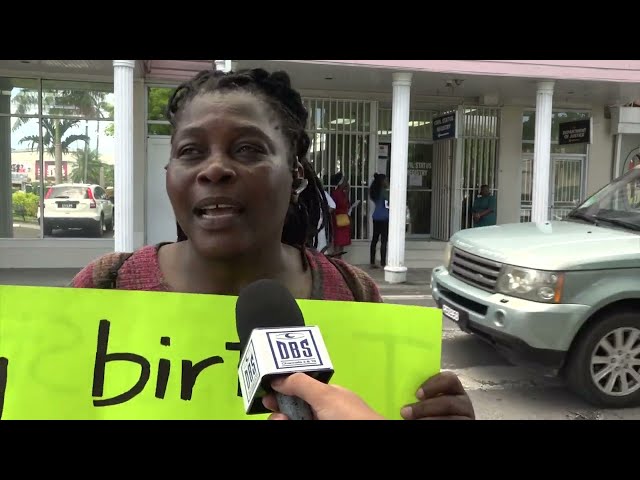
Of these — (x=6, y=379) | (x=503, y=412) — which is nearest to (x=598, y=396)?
(x=503, y=412)

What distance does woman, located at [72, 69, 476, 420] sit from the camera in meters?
1.48

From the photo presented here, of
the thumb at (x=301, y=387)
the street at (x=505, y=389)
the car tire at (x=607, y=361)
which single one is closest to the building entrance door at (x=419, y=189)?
the street at (x=505, y=389)

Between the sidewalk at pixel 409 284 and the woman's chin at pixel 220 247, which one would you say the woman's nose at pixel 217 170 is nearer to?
the woman's chin at pixel 220 247

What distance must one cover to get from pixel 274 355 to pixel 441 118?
1096 centimetres

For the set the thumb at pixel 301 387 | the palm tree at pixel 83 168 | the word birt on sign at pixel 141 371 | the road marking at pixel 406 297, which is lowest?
the road marking at pixel 406 297

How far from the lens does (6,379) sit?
4.77 feet

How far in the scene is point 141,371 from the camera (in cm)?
148

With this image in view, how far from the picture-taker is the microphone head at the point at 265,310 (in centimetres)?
122

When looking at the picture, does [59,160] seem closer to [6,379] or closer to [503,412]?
[503,412]

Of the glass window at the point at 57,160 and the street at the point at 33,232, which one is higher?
the glass window at the point at 57,160

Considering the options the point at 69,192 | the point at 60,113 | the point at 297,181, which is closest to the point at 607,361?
the point at 297,181

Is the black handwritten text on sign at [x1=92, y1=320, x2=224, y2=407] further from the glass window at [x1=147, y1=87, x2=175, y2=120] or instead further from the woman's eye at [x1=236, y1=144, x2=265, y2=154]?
the glass window at [x1=147, y1=87, x2=175, y2=120]

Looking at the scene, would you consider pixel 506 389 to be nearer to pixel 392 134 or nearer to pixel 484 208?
pixel 392 134

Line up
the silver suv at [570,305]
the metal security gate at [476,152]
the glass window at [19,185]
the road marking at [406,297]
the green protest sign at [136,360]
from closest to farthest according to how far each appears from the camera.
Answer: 1. the green protest sign at [136,360]
2. the silver suv at [570,305]
3. the road marking at [406,297]
4. the glass window at [19,185]
5. the metal security gate at [476,152]
